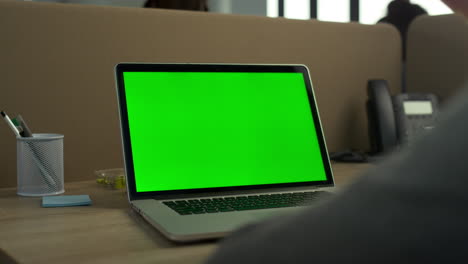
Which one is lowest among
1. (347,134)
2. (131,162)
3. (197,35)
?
(347,134)

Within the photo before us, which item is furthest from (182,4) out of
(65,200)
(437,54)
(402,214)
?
(402,214)

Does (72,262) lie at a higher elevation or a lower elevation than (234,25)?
lower

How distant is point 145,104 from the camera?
0.96 meters

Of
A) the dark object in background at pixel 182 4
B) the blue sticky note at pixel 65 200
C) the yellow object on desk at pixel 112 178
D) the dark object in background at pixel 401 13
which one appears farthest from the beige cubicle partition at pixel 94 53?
the dark object in background at pixel 182 4

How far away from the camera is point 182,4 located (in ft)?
7.27

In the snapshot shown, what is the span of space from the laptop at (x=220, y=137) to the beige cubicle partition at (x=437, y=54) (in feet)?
2.46

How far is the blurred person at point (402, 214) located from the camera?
0.79ft

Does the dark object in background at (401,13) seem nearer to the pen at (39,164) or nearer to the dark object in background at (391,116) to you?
the dark object in background at (391,116)

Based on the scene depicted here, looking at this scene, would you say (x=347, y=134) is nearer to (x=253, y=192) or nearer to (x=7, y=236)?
(x=253, y=192)

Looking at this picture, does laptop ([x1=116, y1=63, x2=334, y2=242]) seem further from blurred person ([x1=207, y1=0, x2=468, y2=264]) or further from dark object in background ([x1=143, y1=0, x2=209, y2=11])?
dark object in background ([x1=143, y1=0, x2=209, y2=11])

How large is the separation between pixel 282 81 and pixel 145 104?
267 millimetres

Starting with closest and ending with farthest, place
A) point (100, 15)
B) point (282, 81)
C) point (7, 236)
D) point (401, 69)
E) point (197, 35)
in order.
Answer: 1. point (7, 236)
2. point (282, 81)
3. point (100, 15)
4. point (197, 35)
5. point (401, 69)

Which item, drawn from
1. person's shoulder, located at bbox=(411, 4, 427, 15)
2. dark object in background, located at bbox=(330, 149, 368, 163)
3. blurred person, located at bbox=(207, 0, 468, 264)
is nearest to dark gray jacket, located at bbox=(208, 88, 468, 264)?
blurred person, located at bbox=(207, 0, 468, 264)

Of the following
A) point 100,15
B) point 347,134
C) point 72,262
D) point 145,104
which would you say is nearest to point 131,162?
point 145,104
